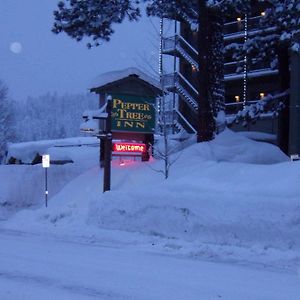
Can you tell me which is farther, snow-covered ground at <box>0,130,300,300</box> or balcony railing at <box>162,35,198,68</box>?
balcony railing at <box>162,35,198,68</box>

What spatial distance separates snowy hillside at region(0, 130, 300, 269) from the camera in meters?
11.8

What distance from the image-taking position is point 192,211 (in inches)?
537

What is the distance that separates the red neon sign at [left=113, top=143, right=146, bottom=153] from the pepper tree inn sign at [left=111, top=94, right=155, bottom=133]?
1.75ft

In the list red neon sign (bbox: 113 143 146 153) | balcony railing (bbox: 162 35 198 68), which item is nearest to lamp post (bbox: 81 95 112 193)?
red neon sign (bbox: 113 143 146 153)

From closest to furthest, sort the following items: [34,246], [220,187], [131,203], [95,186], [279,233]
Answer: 1. [279,233]
2. [34,246]
3. [220,187]
4. [131,203]
5. [95,186]

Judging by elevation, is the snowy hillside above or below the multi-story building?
below

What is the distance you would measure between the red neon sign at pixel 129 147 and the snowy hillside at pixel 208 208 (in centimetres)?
110

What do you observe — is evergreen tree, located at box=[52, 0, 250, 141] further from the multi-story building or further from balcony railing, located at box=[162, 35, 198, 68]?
balcony railing, located at box=[162, 35, 198, 68]

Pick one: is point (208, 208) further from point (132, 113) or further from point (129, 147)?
point (132, 113)

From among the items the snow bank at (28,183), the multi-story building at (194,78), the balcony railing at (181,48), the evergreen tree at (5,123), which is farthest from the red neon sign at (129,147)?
the evergreen tree at (5,123)

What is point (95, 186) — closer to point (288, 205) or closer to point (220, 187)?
point (220, 187)

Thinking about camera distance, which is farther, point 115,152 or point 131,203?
point 115,152

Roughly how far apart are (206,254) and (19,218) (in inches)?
370

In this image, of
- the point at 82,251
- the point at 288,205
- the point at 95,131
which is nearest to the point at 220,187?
the point at 288,205
